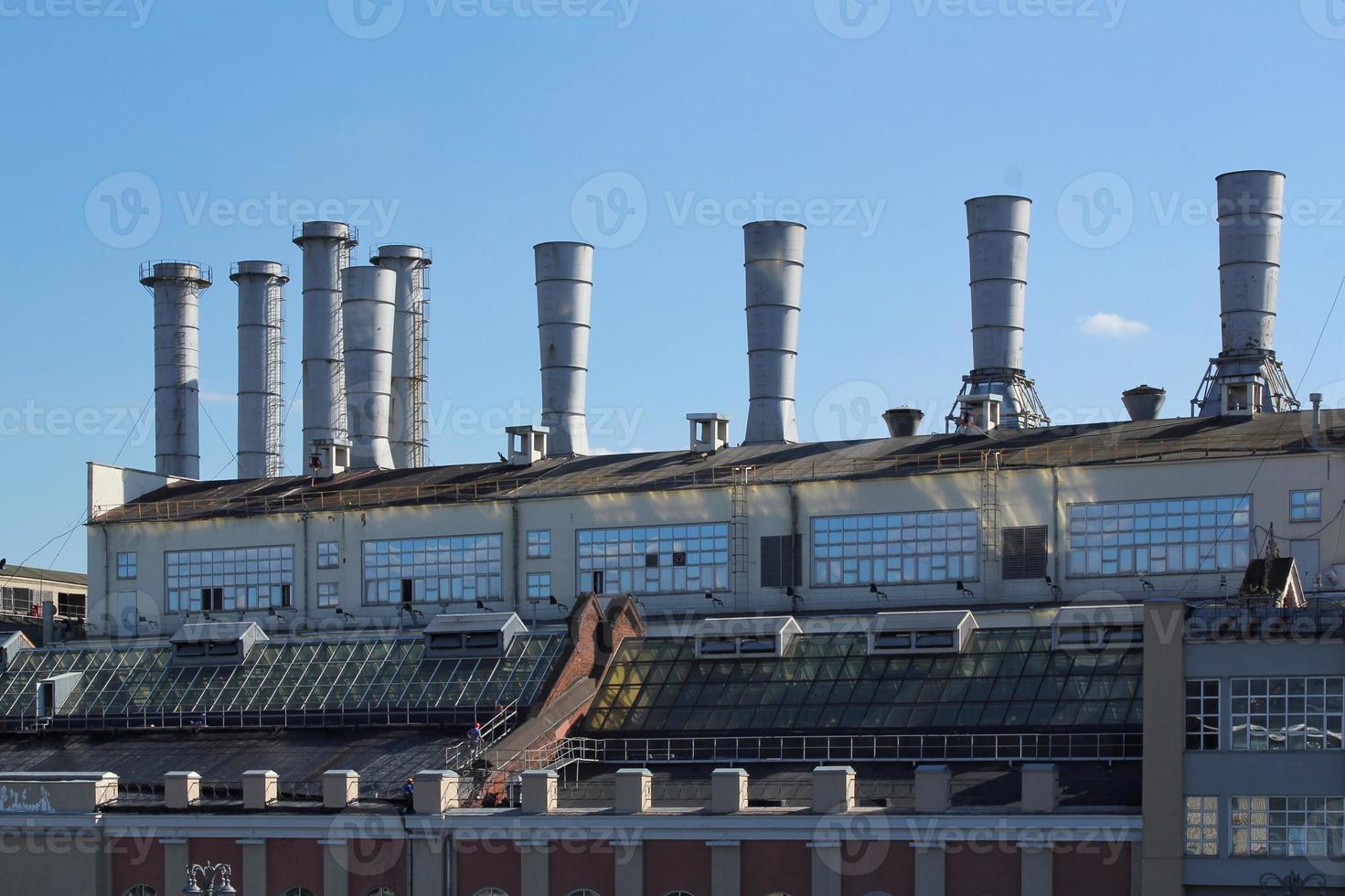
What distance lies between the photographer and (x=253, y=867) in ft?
176

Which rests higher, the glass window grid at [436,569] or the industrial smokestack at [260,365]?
the industrial smokestack at [260,365]

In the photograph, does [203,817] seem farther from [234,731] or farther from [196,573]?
[196,573]

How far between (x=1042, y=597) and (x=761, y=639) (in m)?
13.1

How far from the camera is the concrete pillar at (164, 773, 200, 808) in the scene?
5531 centimetres

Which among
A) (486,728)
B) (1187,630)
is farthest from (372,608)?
(1187,630)

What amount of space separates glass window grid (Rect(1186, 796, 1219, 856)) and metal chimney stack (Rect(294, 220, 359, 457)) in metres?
57.7

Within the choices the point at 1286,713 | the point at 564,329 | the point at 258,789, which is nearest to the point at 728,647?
the point at 258,789

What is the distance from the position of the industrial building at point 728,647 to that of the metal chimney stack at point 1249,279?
Result: 14 cm

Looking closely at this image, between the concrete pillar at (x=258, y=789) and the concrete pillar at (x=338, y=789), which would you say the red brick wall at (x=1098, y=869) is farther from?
the concrete pillar at (x=258, y=789)

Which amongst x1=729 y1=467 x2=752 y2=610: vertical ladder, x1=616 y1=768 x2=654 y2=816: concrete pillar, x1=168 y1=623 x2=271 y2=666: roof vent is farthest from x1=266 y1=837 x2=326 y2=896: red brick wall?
x1=729 y1=467 x2=752 y2=610: vertical ladder

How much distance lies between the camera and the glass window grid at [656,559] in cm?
7350

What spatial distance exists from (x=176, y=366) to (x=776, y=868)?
59.7 metres

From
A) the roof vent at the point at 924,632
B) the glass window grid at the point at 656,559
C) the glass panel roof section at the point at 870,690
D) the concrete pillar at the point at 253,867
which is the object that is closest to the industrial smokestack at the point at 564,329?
the glass window grid at the point at 656,559

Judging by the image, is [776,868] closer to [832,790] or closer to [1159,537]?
[832,790]
